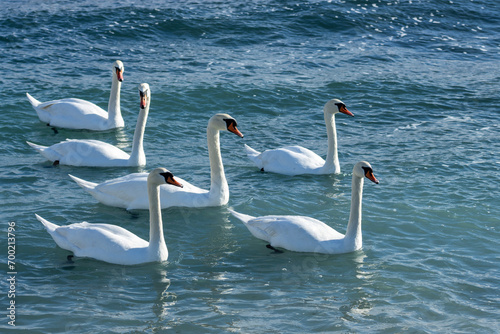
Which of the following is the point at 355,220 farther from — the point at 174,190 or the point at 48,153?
the point at 48,153

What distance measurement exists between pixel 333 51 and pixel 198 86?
18.6ft

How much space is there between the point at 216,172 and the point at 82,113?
5227mm

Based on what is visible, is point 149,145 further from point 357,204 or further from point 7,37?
point 7,37

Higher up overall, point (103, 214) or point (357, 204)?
point (357, 204)

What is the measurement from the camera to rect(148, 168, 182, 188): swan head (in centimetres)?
1014

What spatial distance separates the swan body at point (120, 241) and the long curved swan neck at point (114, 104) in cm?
655

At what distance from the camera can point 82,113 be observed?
16406 millimetres

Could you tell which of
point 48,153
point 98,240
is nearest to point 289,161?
point 48,153

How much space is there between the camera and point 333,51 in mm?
23125

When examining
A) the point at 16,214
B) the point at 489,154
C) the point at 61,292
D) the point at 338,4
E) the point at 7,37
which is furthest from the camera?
the point at 338,4

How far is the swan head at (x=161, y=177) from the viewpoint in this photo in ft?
33.3

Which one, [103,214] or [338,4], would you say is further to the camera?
[338,4]

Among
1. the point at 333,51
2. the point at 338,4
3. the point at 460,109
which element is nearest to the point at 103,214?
the point at 460,109

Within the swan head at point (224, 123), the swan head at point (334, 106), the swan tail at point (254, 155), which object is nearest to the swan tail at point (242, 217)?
the swan head at point (224, 123)
